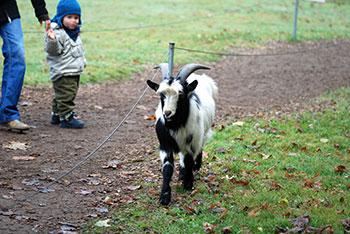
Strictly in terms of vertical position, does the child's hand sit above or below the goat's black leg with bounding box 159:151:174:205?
above

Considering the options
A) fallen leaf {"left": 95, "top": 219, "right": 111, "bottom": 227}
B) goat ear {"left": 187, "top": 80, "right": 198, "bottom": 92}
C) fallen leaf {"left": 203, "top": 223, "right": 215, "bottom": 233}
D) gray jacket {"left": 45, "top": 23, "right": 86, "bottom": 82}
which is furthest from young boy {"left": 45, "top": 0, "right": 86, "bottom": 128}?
fallen leaf {"left": 203, "top": 223, "right": 215, "bottom": 233}

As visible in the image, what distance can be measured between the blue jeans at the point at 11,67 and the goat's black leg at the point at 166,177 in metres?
2.95

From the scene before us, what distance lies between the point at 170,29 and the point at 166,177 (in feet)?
44.1

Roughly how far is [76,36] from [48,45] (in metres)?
0.57

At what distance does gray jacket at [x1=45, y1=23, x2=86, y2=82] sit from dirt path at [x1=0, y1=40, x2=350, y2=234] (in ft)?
3.38

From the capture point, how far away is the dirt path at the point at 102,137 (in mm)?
4715

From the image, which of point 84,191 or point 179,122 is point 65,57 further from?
point 179,122

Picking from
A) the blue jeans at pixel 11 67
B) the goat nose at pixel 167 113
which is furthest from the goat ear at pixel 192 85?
the blue jeans at pixel 11 67

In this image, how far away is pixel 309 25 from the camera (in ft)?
67.3

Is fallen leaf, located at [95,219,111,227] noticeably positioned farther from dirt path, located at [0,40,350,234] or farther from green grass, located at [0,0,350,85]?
green grass, located at [0,0,350,85]

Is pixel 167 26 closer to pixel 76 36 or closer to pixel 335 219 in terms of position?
pixel 76 36

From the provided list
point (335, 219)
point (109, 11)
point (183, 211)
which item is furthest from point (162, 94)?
point (109, 11)

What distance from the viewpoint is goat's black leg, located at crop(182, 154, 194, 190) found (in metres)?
5.34

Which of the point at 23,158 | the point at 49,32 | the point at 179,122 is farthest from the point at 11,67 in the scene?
the point at 179,122
